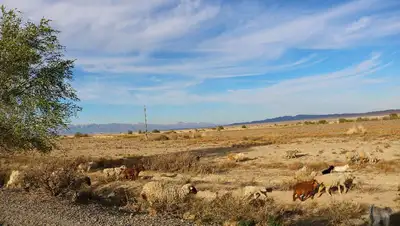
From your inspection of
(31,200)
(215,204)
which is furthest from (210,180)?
(31,200)

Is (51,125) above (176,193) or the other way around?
above

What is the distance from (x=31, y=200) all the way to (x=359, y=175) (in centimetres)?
1346

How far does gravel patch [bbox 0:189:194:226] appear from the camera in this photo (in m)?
10.5

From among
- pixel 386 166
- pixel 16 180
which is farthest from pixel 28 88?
pixel 386 166

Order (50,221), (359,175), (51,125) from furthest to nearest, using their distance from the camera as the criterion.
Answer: (359,175), (51,125), (50,221)

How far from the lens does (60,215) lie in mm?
11125

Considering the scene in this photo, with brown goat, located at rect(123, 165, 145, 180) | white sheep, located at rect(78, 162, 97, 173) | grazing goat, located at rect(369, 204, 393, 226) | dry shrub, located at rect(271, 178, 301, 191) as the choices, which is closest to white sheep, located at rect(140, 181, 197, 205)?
dry shrub, located at rect(271, 178, 301, 191)

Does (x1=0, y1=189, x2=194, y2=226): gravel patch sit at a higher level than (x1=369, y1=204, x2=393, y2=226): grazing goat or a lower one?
higher

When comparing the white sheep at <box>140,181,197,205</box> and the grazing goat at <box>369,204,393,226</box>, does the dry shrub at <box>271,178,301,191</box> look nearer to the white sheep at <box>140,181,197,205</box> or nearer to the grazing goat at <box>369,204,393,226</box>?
the white sheep at <box>140,181,197,205</box>

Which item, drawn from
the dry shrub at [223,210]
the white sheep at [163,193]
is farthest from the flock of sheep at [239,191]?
→ the dry shrub at [223,210]

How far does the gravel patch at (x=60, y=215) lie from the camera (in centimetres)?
1046

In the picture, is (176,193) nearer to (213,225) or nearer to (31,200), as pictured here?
(213,225)

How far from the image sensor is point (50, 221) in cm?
1046

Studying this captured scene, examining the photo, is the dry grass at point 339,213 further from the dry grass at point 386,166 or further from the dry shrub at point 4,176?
the dry shrub at point 4,176
